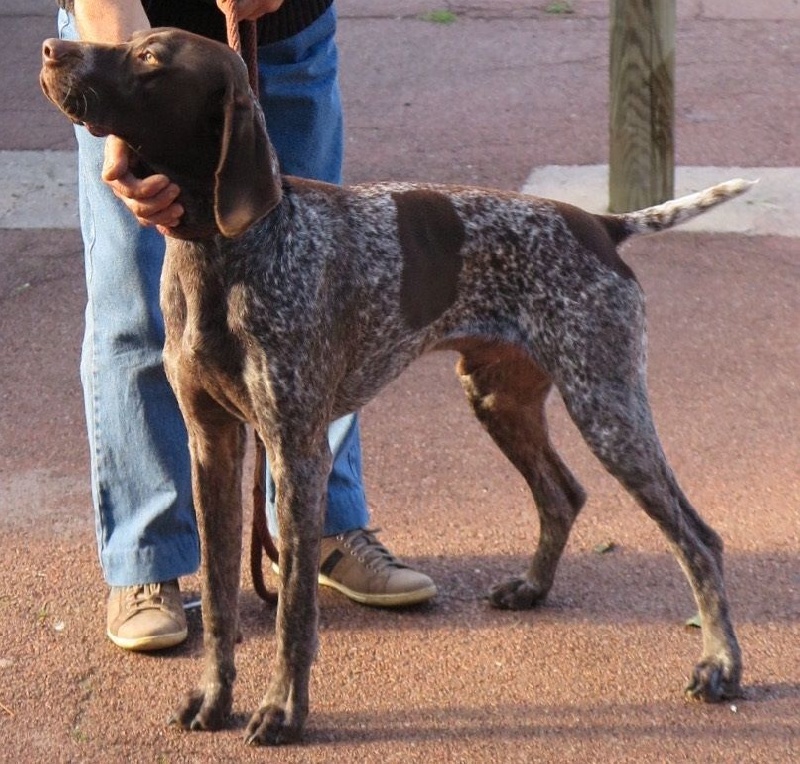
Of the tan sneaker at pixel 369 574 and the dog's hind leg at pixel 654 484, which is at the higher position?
the dog's hind leg at pixel 654 484

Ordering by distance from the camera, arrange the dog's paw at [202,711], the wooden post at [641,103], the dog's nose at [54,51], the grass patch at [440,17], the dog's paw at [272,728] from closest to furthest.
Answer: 1. the dog's nose at [54,51]
2. the dog's paw at [272,728]
3. the dog's paw at [202,711]
4. the wooden post at [641,103]
5. the grass patch at [440,17]

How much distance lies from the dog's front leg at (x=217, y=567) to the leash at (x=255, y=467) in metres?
0.12

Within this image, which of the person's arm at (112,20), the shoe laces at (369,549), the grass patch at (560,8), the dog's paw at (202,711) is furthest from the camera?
the grass patch at (560,8)

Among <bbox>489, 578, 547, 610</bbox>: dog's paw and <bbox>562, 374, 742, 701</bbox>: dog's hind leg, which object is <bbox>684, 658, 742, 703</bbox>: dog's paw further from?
<bbox>489, 578, 547, 610</bbox>: dog's paw

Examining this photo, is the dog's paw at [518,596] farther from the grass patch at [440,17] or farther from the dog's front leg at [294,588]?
the grass patch at [440,17]

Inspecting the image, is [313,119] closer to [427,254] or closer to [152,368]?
[427,254]

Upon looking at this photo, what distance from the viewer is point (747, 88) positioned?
9.87 meters

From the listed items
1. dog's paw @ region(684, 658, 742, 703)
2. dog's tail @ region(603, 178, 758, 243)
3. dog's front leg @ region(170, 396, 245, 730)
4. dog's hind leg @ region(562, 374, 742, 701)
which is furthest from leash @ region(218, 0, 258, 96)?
dog's paw @ region(684, 658, 742, 703)

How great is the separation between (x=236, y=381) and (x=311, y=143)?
3.66 ft

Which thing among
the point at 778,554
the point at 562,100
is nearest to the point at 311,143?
the point at 778,554

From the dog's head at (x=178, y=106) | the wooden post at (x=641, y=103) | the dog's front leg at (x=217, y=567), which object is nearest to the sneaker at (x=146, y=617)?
the dog's front leg at (x=217, y=567)

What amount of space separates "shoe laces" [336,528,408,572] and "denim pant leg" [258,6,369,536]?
3 centimetres

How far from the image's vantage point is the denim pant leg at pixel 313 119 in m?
4.21

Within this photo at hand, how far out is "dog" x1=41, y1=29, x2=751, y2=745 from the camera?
323 cm
